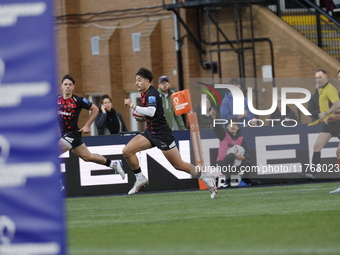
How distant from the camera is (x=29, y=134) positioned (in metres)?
4.78

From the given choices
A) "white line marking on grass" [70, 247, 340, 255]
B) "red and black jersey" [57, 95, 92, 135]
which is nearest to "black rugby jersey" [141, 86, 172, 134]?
"red and black jersey" [57, 95, 92, 135]

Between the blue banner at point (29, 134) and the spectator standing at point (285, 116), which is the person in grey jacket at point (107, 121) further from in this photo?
the blue banner at point (29, 134)

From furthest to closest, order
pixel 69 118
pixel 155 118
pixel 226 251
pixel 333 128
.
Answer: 1. pixel 333 128
2. pixel 69 118
3. pixel 155 118
4. pixel 226 251

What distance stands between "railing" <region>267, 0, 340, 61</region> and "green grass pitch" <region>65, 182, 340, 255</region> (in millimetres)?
7727

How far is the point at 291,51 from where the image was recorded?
20203mm

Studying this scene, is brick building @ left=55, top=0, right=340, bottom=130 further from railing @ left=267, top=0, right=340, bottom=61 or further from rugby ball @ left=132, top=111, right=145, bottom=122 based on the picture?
rugby ball @ left=132, top=111, right=145, bottom=122

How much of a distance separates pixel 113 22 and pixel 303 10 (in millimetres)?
6269

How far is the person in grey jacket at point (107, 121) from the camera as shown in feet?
53.7

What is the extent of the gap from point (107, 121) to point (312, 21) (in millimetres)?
7502

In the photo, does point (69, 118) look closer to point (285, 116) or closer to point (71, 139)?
point (71, 139)

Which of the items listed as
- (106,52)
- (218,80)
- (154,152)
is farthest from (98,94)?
(154,152)

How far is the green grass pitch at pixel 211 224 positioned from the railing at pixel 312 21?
7727 millimetres

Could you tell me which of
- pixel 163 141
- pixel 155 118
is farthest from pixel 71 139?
pixel 163 141

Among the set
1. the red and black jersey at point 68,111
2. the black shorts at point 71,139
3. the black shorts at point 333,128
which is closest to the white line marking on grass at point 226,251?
the black shorts at point 71,139
